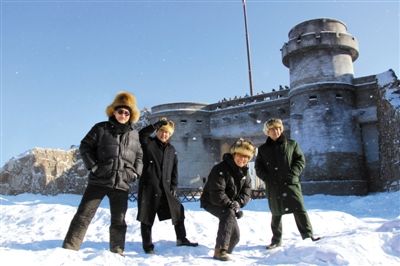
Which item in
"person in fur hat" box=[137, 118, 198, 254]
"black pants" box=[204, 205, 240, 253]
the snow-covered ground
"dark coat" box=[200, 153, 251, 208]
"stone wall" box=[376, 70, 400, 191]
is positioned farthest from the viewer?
"stone wall" box=[376, 70, 400, 191]

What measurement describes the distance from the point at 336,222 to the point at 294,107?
40.0 feet

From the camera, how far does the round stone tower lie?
17.8 metres

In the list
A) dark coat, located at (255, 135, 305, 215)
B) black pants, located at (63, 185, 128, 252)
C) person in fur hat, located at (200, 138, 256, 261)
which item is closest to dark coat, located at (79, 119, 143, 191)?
black pants, located at (63, 185, 128, 252)

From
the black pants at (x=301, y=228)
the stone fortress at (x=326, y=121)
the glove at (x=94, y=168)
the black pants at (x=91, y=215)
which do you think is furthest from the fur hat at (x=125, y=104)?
the stone fortress at (x=326, y=121)

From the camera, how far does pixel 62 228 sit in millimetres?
7148

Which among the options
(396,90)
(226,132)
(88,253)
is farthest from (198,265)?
(226,132)

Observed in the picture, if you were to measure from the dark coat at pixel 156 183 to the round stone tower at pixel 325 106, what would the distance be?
44.3 ft

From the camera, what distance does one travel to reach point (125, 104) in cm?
532

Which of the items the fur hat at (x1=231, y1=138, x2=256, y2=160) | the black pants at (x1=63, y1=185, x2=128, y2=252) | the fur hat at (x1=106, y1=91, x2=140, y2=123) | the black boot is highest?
the fur hat at (x1=106, y1=91, x2=140, y2=123)

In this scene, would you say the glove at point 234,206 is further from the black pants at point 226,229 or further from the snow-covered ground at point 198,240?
the snow-covered ground at point 198,240

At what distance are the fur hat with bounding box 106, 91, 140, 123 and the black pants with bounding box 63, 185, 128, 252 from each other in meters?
1.09

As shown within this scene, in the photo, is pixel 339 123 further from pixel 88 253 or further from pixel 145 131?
pixel 88 253

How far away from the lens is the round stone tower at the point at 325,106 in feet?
58.3

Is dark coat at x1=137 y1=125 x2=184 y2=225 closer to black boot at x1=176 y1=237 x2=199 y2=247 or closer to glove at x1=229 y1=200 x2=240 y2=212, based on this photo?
black boot at x1=176 y1=237 x2=199 y2=247
